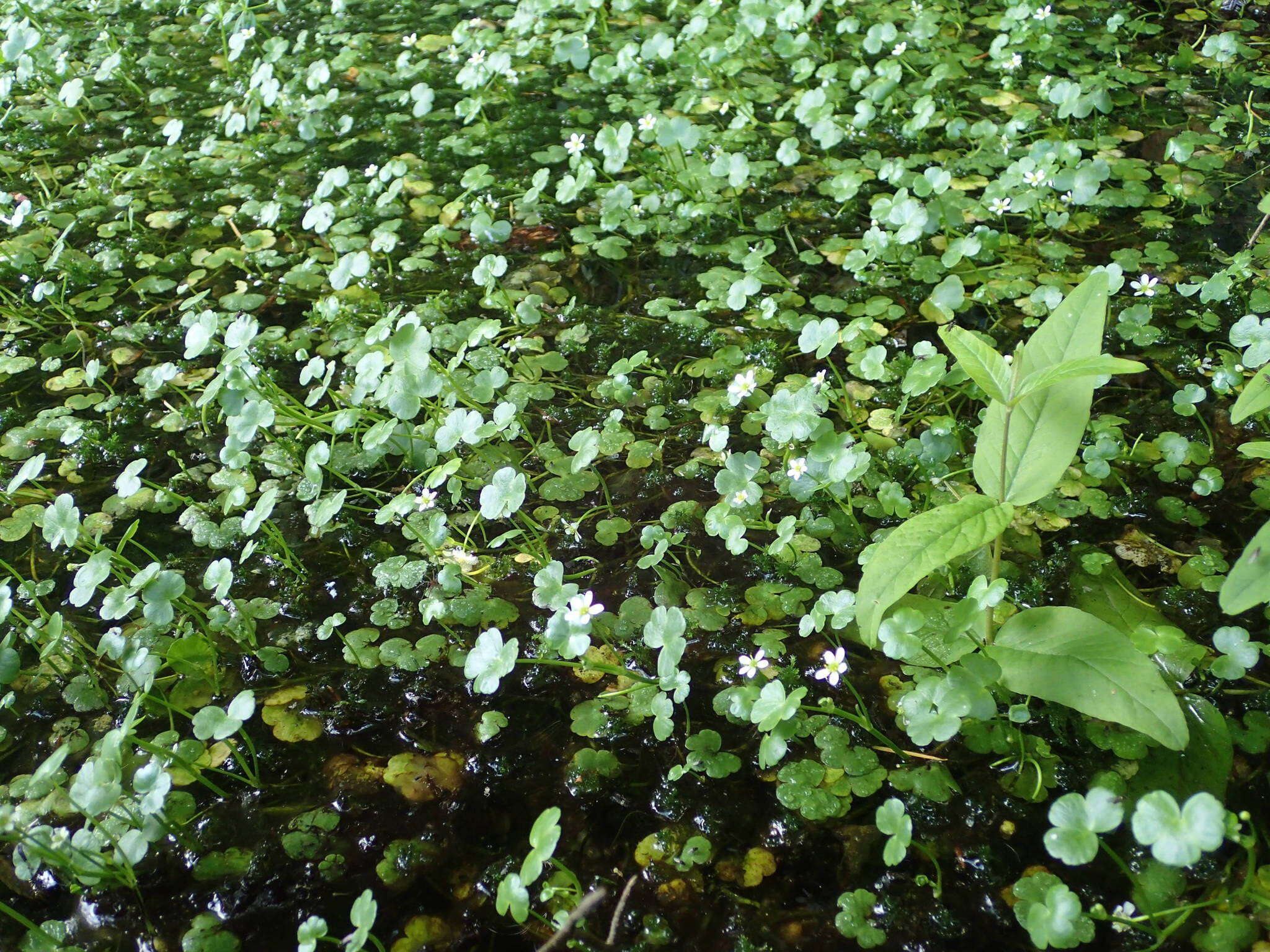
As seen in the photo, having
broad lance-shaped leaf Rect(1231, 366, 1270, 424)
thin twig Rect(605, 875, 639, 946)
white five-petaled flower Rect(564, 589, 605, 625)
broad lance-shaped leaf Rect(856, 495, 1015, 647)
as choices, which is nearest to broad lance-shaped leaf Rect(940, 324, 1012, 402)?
broad lance-shaped leaf Rect(856, 495, 1015, 647)

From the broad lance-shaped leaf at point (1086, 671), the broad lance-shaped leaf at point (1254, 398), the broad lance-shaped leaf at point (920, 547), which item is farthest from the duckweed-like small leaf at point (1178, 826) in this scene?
the broad lance-shaped leaf at point (1254, 398)

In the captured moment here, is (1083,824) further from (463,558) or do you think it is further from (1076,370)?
(463,558)

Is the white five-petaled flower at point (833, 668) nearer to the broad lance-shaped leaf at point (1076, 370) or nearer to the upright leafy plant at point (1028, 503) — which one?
the upright leafy plant at point (1028, 503)

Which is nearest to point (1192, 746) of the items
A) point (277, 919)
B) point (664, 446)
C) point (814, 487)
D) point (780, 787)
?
point (780, 787)

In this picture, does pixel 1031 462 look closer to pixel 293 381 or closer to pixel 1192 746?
pixel 1192 746

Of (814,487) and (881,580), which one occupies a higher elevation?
(881,580)

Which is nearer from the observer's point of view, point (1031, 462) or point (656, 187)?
point (1031, 462)

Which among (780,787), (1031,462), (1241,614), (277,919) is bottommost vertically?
(1241,614)

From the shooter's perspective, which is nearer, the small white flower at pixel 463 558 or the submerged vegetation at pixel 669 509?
the submerged vegetation at pixel 669 509
